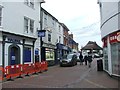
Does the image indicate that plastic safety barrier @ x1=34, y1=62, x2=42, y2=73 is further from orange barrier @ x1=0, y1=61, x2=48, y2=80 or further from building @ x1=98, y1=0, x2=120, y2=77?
building @ x1=98, y1=0, x2=120, y2=77

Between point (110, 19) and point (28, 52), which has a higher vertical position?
point (110, 19)

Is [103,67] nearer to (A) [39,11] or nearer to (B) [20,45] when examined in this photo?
(B) [20,45]

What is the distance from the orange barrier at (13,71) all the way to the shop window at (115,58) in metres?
6.75

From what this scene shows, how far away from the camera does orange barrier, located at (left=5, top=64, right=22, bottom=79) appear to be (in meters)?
14.3

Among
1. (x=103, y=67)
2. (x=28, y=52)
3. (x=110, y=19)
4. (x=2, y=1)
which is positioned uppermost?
(x=2, y=1)

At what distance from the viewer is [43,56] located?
27984mm

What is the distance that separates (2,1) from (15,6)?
2.10m

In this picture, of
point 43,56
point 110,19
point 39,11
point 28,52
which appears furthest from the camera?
point 43,56

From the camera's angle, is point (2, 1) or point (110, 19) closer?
point (110, 19)

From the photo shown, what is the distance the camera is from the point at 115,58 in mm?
14781

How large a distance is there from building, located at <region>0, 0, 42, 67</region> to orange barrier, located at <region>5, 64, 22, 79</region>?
Result: 217 cm

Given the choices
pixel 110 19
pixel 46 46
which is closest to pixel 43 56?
pixel 46 46

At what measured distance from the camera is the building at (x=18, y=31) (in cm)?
1778

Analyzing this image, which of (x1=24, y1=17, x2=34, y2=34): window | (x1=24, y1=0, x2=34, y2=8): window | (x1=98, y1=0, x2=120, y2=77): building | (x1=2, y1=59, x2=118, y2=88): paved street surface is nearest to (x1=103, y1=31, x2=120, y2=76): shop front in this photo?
(x1=98, y1=0, x2=120, y2=77): building
